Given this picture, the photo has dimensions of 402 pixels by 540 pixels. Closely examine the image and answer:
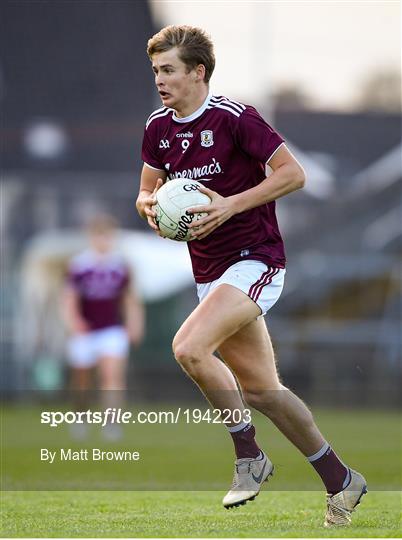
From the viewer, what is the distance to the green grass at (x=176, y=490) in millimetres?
6258

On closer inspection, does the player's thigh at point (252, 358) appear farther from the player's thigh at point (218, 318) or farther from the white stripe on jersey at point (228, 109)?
the white stripe on jersey at point (228, 109)

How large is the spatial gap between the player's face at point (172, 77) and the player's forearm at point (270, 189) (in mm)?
591

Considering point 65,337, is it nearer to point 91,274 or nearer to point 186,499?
point 91,274

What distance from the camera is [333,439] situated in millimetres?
13320

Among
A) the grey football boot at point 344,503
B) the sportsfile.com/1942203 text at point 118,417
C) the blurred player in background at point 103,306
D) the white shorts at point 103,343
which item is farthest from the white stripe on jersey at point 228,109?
the white shorts at point 103,343

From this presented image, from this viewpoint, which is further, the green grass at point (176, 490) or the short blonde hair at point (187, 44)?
the short blonde hair at point (187, 44)

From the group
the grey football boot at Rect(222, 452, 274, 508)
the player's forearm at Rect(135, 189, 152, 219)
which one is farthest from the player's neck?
the grey football boot at Rect(222, 452, 274, 508)

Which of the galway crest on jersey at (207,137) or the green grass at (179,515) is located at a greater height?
the galway crest on jersey at (207,137)

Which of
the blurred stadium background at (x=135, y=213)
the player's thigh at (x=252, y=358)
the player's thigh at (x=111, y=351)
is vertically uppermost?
the player's thigh at (x=252, y=358)

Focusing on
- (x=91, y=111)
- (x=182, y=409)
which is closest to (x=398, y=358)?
(x=182, y=409)

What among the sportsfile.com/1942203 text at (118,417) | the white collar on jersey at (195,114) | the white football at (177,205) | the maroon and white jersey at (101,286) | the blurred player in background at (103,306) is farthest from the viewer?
the maroon and white jersey at (101,286)

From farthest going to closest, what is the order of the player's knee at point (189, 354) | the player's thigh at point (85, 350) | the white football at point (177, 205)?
the player's thigh at point (85, 350), the white football at point (177, 205), the player's knee at point (189, 354)

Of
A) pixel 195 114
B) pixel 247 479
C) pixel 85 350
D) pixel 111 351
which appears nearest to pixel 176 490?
pixel 247 479

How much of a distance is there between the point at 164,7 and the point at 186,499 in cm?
2349
